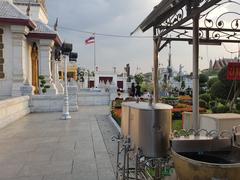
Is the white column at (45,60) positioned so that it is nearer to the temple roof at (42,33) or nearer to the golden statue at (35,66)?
the temple roof at (42,33)

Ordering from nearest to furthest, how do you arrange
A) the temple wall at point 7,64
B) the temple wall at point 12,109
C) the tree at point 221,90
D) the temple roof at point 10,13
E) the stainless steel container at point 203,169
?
the stainless steel container at point 203,169 < the temple wall at point 12,109 < the temple roof at point 10,13 < the temple wall at point 7,64 < the tree at point 221,90

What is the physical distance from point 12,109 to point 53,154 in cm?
668

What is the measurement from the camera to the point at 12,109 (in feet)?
42.4

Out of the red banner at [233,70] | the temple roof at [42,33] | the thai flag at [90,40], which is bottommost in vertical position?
the red banner at [233,70]

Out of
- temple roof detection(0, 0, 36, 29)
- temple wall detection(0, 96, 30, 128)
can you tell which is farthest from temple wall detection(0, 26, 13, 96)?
temple wall detection(0, 96, 30, 128)

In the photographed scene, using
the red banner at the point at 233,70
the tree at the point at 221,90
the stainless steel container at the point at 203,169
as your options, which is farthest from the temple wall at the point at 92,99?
the stainless steel container at the point at 203,169

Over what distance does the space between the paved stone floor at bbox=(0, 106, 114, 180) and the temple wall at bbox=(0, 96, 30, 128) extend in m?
0.63

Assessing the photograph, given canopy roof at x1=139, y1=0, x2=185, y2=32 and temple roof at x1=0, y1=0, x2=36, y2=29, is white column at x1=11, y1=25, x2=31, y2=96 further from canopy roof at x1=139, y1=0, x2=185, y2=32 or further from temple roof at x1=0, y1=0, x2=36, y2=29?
canopy roof at x1=139, y1=0, x2=185, y2=32

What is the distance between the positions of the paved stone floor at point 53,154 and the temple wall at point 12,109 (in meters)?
0.63

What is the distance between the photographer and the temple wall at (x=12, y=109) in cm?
1140

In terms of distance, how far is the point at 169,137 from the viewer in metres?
3.93

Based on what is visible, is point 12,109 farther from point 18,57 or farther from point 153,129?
point 153,129

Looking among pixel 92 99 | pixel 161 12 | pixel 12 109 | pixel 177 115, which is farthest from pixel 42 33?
pixel 161 12

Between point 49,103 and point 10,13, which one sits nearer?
point 10,13
